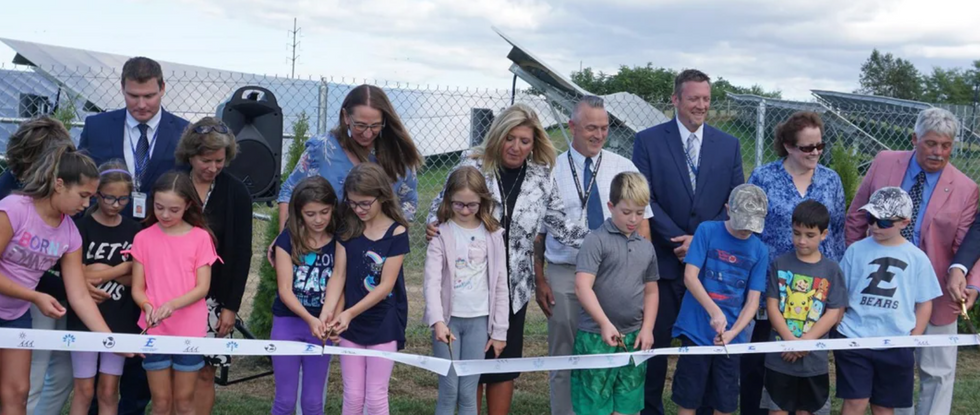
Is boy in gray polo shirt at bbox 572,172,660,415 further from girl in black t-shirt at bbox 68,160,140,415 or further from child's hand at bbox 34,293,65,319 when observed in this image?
child's hand at bbox 34,293,65,319

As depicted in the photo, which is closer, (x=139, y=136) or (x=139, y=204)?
(x=139, y=204)

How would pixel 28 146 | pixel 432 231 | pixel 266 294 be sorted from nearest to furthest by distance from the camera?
pixel 28 146
pixel 432 231
pixel 266 294

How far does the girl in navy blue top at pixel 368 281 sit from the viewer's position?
379 cm

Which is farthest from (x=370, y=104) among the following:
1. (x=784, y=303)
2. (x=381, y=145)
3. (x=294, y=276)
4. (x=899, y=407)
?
(x=899, y=407)

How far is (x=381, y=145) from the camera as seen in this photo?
13.9 feet

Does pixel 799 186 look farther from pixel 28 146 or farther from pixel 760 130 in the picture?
pixel 28 146

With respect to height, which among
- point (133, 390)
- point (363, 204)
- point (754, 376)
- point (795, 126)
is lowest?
point (133, 390)

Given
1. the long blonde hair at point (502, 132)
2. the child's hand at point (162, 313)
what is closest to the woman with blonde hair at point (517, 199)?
the long blonde hair at point (502, 132)

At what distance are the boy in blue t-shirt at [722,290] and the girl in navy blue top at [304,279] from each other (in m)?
1.76

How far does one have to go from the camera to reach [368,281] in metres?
3.85

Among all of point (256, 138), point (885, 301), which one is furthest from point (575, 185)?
point (256, 138)

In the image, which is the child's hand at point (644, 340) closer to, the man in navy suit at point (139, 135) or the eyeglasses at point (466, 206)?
the eyeglasses at point (466, 206)

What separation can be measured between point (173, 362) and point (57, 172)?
97 cm

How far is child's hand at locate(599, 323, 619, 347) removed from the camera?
3.97 m
